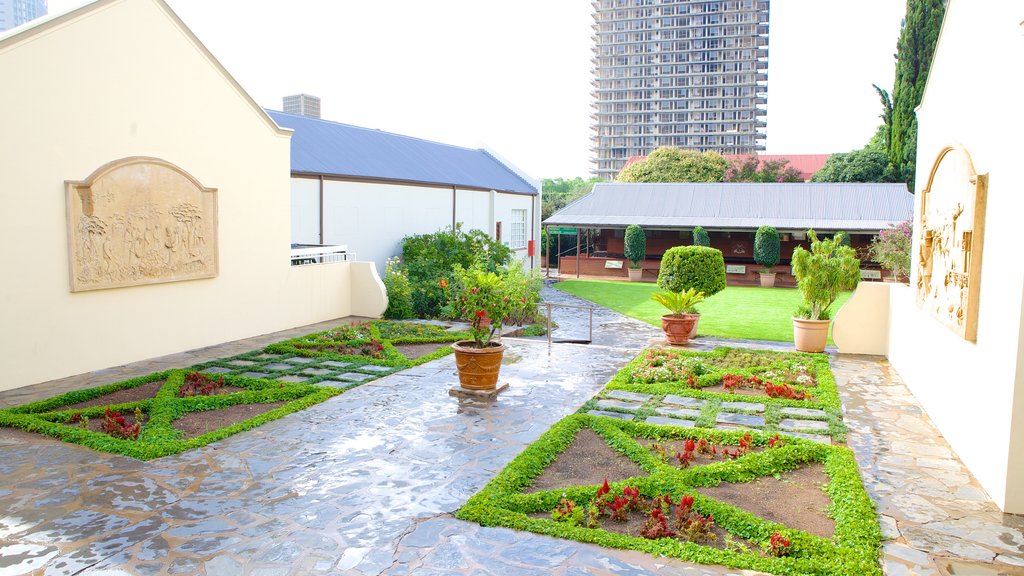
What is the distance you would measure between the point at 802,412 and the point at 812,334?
171 inches

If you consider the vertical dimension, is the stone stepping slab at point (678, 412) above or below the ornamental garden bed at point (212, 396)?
below

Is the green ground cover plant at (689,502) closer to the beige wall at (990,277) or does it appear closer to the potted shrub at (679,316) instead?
the beige wall at (990,277)

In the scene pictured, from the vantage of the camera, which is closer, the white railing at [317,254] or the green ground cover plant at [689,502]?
the green ground cover plant at [689,502]

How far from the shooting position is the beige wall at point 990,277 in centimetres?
566

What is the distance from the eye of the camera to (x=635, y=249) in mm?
29562

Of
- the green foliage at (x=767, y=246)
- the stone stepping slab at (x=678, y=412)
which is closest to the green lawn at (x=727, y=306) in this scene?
the green foliage at (x=767, y=246)

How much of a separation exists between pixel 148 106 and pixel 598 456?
873 centimetres

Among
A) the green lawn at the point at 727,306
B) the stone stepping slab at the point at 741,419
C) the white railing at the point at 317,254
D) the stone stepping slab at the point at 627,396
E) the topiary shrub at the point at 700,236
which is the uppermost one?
the topiary shrub at the point at 700,236

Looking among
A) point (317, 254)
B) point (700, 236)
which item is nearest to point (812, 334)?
point (317, 254)

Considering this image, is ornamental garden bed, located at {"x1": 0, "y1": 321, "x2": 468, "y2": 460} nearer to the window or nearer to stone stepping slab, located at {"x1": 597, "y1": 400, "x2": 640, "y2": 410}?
stone stepping slab, located at {"x1": 597, "y1": 400, "x2": 640, "y2": 410}

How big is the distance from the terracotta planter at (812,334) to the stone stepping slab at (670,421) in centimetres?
537

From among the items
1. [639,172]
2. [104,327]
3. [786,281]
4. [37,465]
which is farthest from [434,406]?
[639,172]

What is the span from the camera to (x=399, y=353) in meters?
11.8

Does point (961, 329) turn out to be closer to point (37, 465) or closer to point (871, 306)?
point (871, 306)
